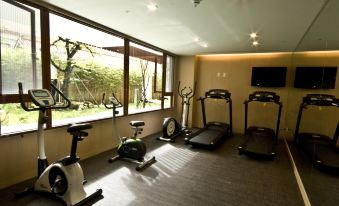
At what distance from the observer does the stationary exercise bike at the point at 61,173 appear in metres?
2.30

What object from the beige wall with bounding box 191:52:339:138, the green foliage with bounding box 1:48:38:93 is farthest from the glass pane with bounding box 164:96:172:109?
the green foliage with bounding box 1:48:38:93

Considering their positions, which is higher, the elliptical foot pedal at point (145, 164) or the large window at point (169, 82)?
the large window at point (169, 82)

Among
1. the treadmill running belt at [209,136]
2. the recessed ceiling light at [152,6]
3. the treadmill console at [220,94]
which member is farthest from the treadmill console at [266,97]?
the recessed ceiling light at [152,6]

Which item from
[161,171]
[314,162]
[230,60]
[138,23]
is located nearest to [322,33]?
[314,162]

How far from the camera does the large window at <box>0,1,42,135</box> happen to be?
8.56 feet

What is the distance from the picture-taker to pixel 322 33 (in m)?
2.74

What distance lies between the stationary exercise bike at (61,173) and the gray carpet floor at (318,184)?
2.66m

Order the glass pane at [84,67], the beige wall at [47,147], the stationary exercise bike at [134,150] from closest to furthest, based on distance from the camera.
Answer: the beige wall at [47,147]
the glass pane at [84,67]
the stationary exercise bike at [134,150]

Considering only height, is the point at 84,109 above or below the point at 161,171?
above

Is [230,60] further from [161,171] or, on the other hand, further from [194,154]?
[161,171]

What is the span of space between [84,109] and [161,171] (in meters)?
1.96

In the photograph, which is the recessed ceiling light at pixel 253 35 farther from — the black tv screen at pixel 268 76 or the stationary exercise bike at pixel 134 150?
the stationary exercise bike at pixel 134 150

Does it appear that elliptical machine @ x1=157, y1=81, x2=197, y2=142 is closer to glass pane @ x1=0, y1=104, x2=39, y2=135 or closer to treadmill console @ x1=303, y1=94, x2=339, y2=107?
glass pane @ x1=0, y1=104, x2=39, y2=135

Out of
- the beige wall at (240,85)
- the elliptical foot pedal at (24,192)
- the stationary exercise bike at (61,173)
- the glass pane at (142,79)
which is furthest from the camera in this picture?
the beige wall at (240,85)
